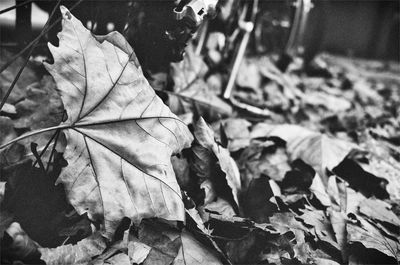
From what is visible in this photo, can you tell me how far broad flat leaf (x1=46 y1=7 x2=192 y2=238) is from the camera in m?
0.62

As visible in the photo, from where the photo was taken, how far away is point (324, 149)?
3.31 feet

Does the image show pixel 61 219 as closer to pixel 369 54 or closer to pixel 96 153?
pixel 96 153

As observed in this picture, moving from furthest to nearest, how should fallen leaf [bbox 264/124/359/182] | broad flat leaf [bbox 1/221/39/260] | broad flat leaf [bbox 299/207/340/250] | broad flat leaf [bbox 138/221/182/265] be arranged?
fallen leaf [bbox 264/124/359/182] < broad flat leaf [bbox 299/207/340/250] < broad flat leaf [bbox 138/221/182/265] < broad flat leaf [bbox 1/221/39/260]

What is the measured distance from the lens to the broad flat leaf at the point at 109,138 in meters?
0.62

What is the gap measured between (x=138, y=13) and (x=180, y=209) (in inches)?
24.2

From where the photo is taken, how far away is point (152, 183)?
64 centimetres

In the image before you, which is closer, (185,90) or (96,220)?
(96,220)

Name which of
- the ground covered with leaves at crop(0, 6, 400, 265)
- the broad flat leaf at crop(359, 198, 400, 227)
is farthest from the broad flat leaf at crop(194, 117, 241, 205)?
the broad flat leaf at crop(359, 198, 400, 227)

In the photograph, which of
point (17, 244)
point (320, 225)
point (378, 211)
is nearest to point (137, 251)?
point (17, 244)

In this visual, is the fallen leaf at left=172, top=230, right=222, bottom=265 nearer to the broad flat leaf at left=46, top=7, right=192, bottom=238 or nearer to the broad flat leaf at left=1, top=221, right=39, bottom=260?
the broad flat leaf at left=46, top=7, right=192, bottom=238

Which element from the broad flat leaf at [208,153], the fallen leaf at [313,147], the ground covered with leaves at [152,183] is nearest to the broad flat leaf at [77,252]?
the ground covered with leaves at [152,183]

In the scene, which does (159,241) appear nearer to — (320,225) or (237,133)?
(320,225)

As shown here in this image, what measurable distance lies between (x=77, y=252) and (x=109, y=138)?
227 millimetres

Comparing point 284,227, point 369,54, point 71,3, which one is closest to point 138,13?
point 71,3
